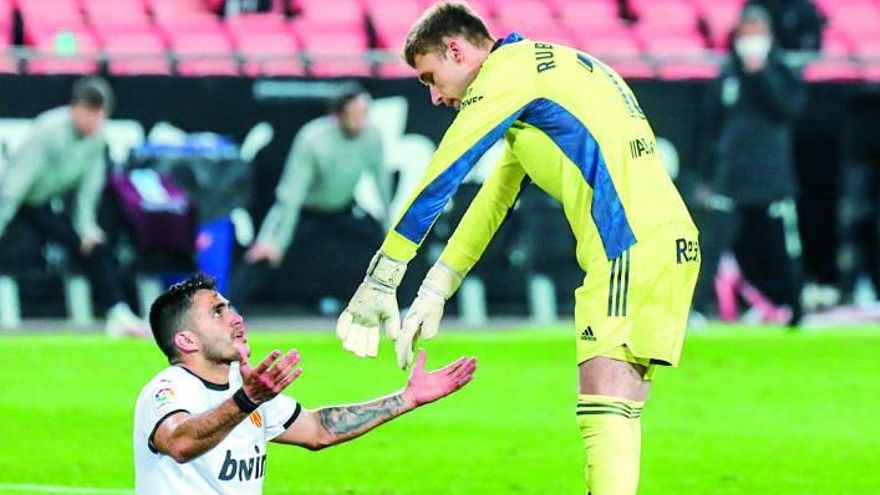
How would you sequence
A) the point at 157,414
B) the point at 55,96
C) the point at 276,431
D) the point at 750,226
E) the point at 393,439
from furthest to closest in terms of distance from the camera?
the point at 750,226 → the point at 55,96 → the point at 393,439 → the point at 276,431 → the point at 157,414

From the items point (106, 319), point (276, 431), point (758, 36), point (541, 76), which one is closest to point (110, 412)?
point (106, 319)

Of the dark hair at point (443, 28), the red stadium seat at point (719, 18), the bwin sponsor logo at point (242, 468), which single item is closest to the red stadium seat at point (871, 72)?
the red stadium seat at point (719, 18)

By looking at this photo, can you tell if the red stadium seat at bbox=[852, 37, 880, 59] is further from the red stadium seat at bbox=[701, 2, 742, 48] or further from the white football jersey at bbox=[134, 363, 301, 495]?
the white football jersey at bbox=[134, 363, 301, 495]

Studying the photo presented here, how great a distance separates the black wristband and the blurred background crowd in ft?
33.2

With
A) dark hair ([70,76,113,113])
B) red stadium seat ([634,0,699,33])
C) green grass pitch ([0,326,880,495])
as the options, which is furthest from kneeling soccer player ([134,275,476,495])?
red stadium seat ([634,0,699,33])

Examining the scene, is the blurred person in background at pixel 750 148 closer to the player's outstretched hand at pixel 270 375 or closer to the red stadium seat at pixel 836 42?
the red stadium seat at pixel 836 42

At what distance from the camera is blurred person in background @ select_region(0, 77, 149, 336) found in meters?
16.8

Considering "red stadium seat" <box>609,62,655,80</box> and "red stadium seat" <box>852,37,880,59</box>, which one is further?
"red stadium seat" <box>852,37,880,59</box>

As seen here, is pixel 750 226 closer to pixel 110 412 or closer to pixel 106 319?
pixel 106 319

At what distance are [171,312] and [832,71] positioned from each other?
1220cm

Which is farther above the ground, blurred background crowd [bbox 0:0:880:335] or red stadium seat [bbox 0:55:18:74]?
red stadium seat [bbox 0:55:18:74]

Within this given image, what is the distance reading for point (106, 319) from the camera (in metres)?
17.1

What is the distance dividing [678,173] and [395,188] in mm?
2485

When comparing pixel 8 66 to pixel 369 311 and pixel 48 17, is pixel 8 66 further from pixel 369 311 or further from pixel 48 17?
pixel 369 311
